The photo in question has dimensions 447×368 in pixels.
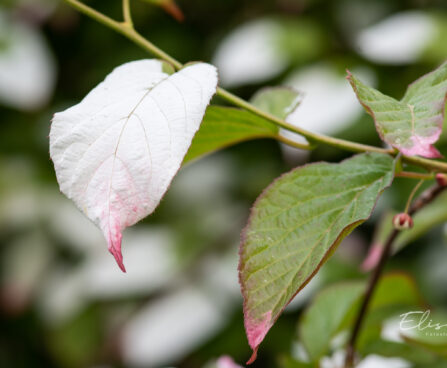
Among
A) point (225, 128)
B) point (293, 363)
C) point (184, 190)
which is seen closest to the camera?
point (225, 128)

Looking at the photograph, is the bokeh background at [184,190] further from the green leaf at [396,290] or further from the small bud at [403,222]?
the small bud at [403,222]

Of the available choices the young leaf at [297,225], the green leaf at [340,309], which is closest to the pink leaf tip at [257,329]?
the young leaf at [297,225]

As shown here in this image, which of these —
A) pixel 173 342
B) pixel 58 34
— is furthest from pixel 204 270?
pixel 58 34

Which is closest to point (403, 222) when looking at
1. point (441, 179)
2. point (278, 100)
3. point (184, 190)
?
point (441, 179)

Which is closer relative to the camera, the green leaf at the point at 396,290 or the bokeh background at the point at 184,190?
the green leaf at the point at 396,290

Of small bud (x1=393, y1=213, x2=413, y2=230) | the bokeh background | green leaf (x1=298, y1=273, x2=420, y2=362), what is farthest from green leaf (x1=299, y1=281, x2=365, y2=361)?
the bokeh background

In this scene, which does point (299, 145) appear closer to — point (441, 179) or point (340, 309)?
point (441, 179)

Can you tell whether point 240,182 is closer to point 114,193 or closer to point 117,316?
point 117,316
